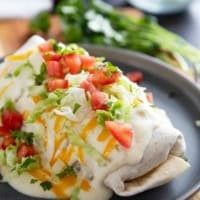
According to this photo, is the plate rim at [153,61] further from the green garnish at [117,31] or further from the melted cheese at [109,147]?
the melted cheese at [109,147]

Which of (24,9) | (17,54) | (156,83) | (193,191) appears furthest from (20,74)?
(24,9)

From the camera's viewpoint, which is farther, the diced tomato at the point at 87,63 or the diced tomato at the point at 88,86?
the diced tomato at the point at 87,63

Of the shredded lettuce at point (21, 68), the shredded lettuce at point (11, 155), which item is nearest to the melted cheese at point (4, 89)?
the shredded lettuce at point (21, 68)

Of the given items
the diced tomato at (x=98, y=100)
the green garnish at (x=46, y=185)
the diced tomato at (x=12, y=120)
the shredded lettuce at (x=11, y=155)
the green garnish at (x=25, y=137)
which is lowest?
the green garnish at (x=46, y=185)

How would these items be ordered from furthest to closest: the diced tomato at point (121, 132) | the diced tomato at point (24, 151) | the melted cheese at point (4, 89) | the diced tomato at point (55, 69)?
the melted cheese at point (4, 89), the diced tomato at point (55, 69), the diced tomato at point (24, 151), the diced tomato at point (121, 132)

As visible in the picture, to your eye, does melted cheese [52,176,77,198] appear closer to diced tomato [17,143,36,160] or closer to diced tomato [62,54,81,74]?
diced tomato [17,143,36,160]

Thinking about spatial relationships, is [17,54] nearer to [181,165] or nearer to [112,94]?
[112,94]

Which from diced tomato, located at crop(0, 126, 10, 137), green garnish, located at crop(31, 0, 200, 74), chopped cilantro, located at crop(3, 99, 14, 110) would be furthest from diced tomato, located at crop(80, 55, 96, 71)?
green garnish, located at crop(31, 0, 200, 74)
